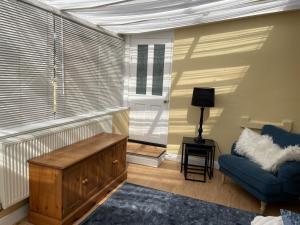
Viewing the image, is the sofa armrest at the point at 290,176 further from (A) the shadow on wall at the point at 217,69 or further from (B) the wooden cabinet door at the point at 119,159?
(B) the wooden cabinet door at the point at 119,159

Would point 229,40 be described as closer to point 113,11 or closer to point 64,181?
point 113,11

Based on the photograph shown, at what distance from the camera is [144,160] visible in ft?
13.4

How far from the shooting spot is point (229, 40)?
382 centimetres

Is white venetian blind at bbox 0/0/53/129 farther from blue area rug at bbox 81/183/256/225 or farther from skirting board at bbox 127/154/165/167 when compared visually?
skirting board at bbox 127/154/165/167

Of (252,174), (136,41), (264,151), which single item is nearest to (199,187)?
(252,174)

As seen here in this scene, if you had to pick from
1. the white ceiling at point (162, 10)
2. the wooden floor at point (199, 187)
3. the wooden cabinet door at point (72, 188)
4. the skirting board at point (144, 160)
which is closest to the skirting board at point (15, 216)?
the wooden cabinet door at point (72, 188)

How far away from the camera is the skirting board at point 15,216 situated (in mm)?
2289

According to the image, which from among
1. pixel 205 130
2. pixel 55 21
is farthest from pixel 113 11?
pixel 205 130

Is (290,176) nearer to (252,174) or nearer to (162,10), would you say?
(252,174)

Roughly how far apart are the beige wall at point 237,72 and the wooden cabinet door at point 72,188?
7.44 ft

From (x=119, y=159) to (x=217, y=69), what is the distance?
215cm

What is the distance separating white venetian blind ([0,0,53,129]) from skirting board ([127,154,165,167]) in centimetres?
172

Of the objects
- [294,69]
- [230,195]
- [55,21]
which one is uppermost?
[55,21]

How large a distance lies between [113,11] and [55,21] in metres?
0.70
